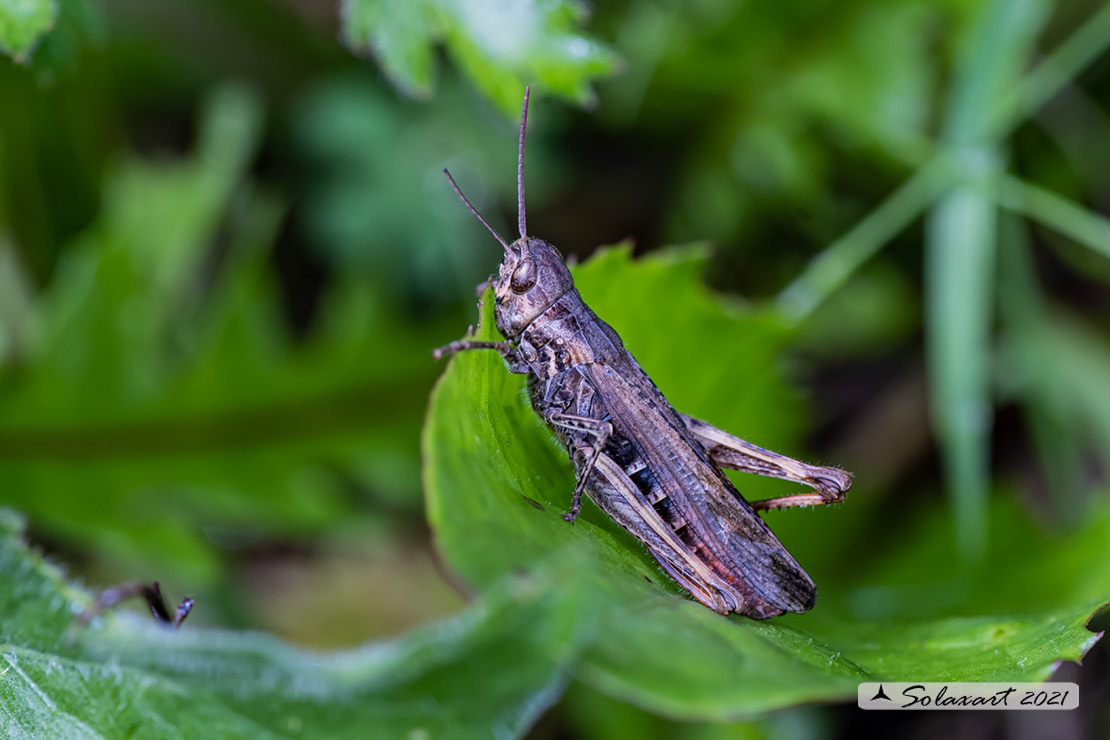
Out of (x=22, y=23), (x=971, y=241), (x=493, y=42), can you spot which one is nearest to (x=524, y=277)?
(x=493, y=42)

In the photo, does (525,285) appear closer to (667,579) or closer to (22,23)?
(667,579)

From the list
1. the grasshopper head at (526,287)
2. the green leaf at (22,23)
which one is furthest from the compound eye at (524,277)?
the green leaf at (22,23)

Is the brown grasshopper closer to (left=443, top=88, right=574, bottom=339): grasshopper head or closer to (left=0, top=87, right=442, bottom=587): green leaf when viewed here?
(left=443, top=88, right=574, bottom=339): grasshopper head

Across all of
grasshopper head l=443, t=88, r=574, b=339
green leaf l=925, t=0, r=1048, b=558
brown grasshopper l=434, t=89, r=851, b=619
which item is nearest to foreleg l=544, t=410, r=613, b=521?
brown grasshopper l=434, t=89, r=851, b=619

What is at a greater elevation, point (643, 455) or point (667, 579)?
point (643, 455)

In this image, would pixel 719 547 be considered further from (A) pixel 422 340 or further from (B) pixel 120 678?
(A) pixel 422 340

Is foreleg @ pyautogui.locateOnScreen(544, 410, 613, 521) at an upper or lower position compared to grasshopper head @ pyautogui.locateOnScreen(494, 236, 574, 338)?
Result: lower

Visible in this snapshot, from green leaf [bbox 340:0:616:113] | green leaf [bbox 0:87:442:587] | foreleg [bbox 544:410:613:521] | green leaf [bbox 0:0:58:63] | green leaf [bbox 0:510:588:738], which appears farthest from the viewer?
green leaf [bbox 0:87:442:587]
